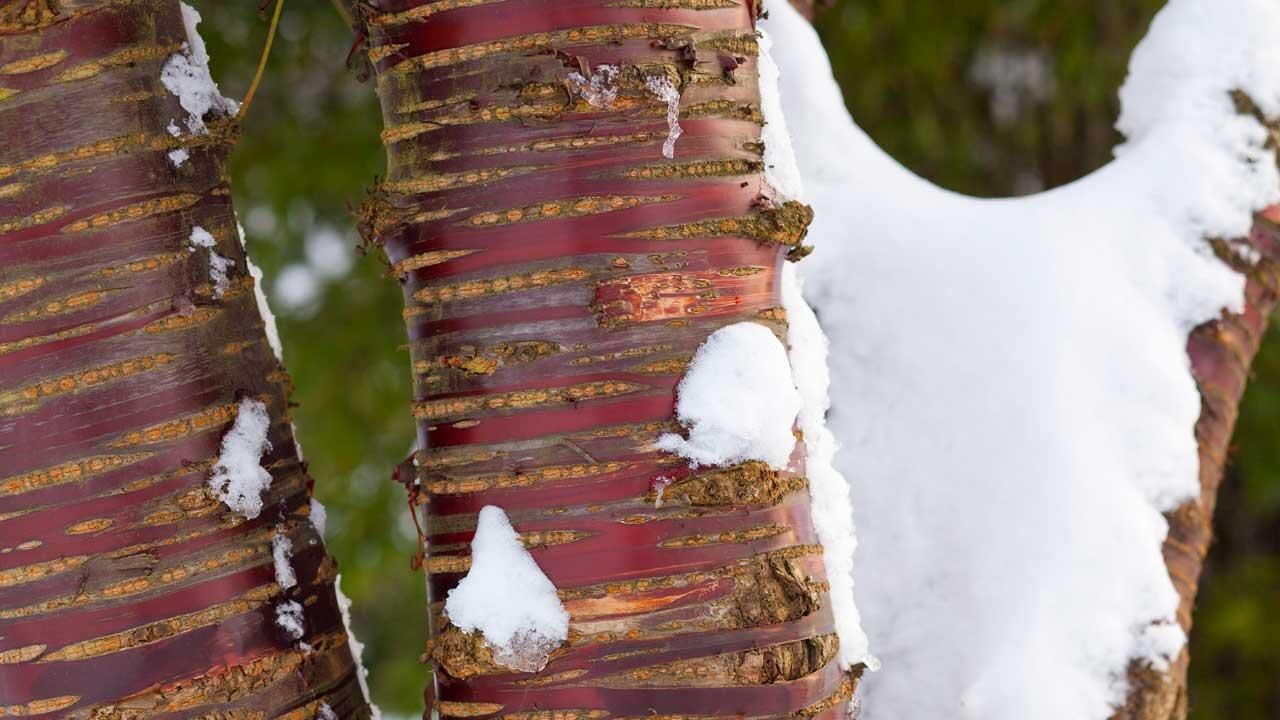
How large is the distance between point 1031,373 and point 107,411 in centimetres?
80

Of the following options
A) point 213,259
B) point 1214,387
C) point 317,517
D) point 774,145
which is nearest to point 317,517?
point 317,517

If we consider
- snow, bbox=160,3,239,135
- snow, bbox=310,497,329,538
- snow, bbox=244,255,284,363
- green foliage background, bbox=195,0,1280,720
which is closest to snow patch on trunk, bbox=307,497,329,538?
snow, bbox=310,497,329,538

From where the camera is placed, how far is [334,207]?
2.50m

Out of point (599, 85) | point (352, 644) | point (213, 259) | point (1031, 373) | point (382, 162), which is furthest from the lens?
point (382, 162)

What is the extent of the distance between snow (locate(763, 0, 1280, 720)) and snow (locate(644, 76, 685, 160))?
1.60 feet

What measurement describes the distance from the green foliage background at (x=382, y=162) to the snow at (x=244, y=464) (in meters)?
1.69

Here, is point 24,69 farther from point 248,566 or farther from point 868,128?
point 868,128

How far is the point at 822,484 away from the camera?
73cm

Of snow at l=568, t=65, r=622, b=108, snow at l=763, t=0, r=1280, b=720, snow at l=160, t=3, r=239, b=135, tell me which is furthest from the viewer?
snow at l=763, t=0, r=1280, b=720

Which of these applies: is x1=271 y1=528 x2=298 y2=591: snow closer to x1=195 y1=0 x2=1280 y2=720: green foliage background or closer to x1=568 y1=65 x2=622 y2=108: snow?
x1=568 y1=65 x2=622 y2=108: snow

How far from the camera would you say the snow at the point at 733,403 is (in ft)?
2.09

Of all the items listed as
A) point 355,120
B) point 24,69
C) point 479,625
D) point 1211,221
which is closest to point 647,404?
point 479,625

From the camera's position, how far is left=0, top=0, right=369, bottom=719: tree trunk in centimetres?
66

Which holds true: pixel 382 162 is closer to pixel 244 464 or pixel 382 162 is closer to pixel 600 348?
pixel 244 464
